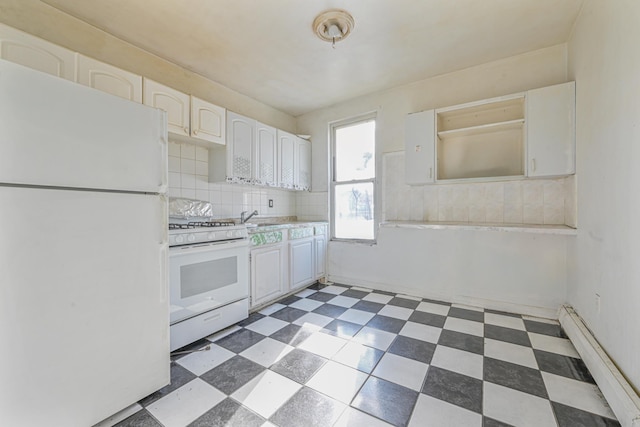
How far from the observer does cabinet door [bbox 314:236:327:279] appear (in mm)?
3514

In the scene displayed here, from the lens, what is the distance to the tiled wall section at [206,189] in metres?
2.62

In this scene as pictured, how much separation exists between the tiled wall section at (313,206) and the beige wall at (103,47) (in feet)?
4.88

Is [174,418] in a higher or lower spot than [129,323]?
lower

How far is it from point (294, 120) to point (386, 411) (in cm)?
382

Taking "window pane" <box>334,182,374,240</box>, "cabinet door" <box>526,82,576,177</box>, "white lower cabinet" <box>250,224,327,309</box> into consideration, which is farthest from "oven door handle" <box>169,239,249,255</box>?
"cabinet door" <box>526,82,576,177</box>

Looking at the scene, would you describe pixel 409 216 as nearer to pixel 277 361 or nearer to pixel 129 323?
pixel 277 361

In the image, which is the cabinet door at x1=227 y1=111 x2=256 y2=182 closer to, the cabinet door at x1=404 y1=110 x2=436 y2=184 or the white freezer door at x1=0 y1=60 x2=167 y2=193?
the white freezer door at x1=0 y1=60 x2=167 y2=193

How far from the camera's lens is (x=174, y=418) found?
1.31 metres

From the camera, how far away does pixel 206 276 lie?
2.06 meters

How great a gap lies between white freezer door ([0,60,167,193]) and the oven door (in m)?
0.69

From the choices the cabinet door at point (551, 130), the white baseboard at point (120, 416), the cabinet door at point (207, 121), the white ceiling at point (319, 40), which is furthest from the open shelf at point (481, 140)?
the white baseboard at point (120, 416)

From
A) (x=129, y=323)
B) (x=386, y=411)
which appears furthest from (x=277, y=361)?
(x=129, y=323)

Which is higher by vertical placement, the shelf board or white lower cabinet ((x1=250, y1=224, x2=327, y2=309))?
the shelf board

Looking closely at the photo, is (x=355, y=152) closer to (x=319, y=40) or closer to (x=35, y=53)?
(x=319, y=40)
